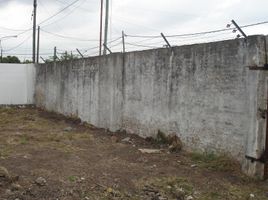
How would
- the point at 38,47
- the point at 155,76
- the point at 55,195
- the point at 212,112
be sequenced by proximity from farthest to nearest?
the point at 38,47
the point at 155,76
the point at 212,112
the point at 55,195

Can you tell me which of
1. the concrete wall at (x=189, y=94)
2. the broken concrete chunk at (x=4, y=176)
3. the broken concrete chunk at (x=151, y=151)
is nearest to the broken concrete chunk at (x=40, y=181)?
the broken concrete chunk at (x=4, y=176)

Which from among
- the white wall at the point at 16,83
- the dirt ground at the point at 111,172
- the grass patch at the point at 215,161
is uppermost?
the white wall at the point at 16,83

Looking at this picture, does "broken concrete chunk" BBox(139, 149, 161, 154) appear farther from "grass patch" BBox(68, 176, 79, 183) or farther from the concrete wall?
"grass patch" BBox(68, 176, 79, 183)

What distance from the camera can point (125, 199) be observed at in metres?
5.51

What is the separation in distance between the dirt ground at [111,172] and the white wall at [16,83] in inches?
365

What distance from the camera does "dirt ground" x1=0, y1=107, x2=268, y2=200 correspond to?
18.6ft

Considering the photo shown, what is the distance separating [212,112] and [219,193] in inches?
84.2

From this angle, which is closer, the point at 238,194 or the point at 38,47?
the point at 238,194

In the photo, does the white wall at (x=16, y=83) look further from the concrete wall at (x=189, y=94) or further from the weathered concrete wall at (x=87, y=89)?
the concrete wall at (x=189, y=94)

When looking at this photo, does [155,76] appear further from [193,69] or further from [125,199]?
[125,199]

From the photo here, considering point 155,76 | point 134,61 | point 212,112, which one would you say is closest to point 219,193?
point 212,112

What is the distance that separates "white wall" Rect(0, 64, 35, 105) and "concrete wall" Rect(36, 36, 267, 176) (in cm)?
681

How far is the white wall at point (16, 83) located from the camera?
19250 mm

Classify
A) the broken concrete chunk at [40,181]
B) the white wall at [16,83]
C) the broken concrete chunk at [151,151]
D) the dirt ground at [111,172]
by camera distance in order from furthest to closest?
the white wall at [16,83] → the broken concrete chunk at [151,151] → the broken concrete chunk at [40,181] → the dirt ground at [111,172]
